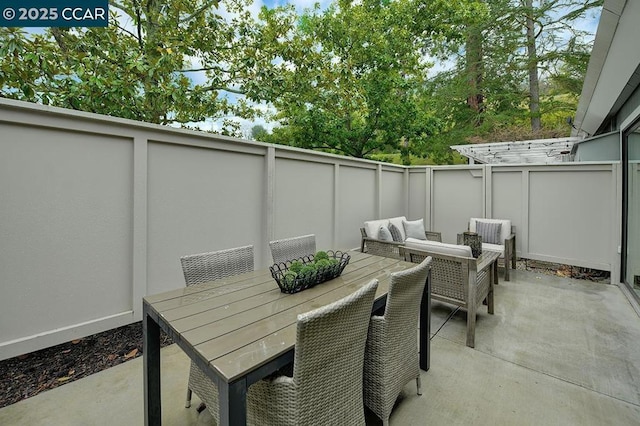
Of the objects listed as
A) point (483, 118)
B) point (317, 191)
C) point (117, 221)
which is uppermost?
point (483, 118)

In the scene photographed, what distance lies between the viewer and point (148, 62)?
356cm

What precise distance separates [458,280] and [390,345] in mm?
1460

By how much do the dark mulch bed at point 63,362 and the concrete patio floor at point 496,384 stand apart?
5.3 inches

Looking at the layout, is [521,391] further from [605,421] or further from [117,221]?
[117,221]

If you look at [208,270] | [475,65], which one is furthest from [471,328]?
[475,65]

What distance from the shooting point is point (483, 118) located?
381 inches

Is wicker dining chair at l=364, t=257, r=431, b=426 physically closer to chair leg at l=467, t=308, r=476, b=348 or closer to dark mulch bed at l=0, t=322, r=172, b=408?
chair leg at l=467, t=308, r=476, b=348

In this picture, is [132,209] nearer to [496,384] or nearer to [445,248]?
[445,248]

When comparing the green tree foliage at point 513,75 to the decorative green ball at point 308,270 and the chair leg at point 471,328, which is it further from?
the decorative green ball at point 308,270

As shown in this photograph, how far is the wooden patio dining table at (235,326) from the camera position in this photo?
3.27ft

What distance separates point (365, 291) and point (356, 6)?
8.58 meters

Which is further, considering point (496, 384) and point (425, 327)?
point (425, 327)

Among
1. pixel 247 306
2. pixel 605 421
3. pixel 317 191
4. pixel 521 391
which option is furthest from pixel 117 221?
pixel 605 421

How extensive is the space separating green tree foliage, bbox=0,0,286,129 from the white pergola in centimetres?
560
